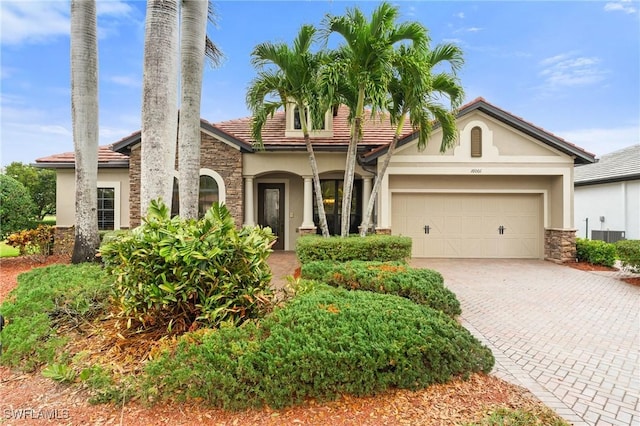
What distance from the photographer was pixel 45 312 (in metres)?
4.36

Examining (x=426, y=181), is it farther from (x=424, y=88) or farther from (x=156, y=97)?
(x=156, y=97)

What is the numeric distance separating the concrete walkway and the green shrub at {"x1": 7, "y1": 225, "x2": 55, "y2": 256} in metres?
7.60

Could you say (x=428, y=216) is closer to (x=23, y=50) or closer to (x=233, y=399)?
(x=233, y=399)

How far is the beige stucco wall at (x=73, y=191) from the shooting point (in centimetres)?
1127

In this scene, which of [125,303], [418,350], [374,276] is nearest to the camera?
[418,350]

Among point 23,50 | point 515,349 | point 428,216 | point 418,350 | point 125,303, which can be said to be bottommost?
point 515,349

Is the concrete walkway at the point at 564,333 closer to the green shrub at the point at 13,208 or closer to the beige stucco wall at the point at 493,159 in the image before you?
the beige stucco wall at the point at 493,159

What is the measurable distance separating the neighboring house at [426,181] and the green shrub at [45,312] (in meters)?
5.50

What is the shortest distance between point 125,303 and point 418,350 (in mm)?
3237

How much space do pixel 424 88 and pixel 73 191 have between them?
12559 mm

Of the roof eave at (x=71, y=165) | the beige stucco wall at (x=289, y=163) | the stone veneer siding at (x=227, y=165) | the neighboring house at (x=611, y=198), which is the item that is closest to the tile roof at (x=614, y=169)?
the neighboring house at (x=611, y=198)

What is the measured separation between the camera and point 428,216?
38.0 ft

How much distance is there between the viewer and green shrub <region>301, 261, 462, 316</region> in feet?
15.9

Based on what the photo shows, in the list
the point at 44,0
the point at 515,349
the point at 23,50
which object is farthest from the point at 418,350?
the point at 23,50
